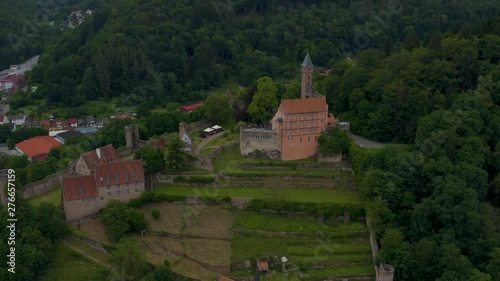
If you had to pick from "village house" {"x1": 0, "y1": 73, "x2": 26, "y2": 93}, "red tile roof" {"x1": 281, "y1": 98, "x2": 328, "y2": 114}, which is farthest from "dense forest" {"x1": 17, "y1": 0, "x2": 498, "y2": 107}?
"red tile roof" {"x1": 281, "y1": 98, "x2": 328, "y2": 114}

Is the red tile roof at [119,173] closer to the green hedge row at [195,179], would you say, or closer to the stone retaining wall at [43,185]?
the green hedge row at [195,179]

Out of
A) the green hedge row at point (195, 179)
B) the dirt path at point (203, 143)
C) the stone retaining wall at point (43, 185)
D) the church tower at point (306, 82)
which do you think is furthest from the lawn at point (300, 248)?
the stone retaining wall at point (43, 185)

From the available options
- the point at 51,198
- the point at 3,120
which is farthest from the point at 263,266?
the point at 3,120

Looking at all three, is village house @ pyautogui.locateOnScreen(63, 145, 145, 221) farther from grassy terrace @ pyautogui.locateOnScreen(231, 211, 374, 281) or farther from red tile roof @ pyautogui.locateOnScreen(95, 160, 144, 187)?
grassy terrace @ pyautogui.locateOnScreen(231, 211, 374, 281)

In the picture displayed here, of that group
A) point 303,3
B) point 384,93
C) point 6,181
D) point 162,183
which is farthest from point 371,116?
point 303,3

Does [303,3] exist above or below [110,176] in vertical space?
above

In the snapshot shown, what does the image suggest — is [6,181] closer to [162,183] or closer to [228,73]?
[162,183]

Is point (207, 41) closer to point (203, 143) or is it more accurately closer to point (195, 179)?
point (203, 143)
